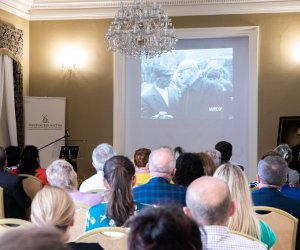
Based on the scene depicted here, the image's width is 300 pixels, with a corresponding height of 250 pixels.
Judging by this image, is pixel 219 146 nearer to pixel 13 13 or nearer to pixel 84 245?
pixel 84 245

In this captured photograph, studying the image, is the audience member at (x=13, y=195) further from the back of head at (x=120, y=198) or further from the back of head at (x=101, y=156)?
the back of head at (x=120, y=198)

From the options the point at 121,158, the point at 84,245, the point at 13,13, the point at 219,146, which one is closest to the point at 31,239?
the point at 84,245

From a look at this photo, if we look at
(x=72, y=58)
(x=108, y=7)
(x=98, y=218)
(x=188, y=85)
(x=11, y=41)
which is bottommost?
(x=98, y=218)

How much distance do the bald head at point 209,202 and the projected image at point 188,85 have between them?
260 inches

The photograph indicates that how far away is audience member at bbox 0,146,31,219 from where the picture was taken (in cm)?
412

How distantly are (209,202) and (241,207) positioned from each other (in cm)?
56

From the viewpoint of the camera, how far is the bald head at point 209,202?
1946 millimetres

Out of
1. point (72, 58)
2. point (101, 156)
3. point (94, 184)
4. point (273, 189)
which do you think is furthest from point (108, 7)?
point (273, 189)

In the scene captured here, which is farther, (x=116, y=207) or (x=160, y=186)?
(x=160, y=186)

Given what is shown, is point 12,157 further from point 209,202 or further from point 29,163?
point 209,202

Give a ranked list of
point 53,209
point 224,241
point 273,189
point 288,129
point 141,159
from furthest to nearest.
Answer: point 288,129 < point 141,159 < point 273,189 < point 53,209 < point 224,241

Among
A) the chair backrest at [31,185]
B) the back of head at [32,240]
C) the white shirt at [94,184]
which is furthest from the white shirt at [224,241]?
Answer: the chair backrest at [31,185]

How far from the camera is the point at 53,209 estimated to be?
2002 millimetres

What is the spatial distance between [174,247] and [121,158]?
195 cm
